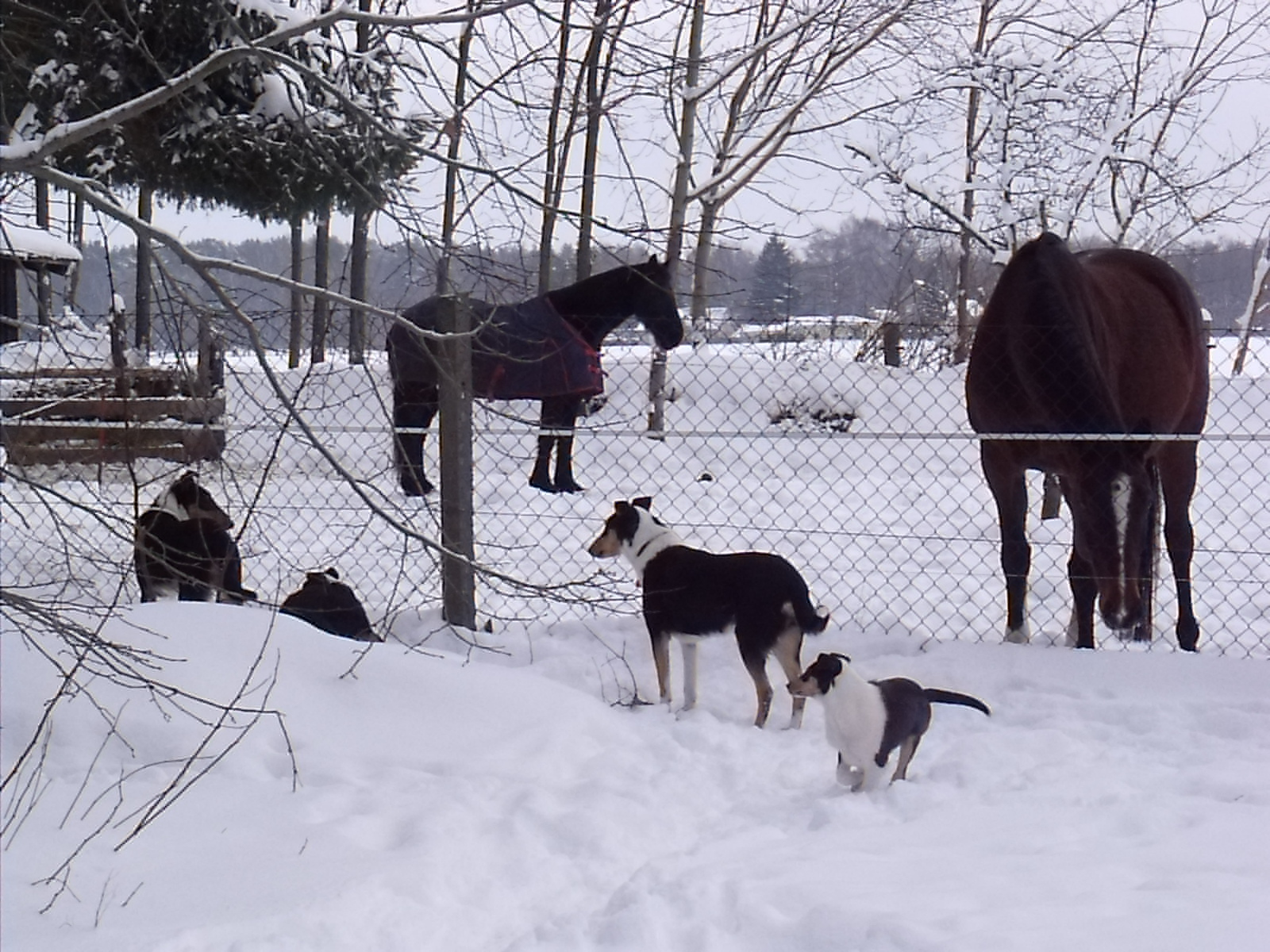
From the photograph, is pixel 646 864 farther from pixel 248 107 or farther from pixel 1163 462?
pixel 248 107

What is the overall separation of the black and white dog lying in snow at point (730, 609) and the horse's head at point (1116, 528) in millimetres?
1226

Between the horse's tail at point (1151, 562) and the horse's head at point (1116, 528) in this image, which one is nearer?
the horse's head at point (1116, 528)

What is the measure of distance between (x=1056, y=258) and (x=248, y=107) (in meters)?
4.62

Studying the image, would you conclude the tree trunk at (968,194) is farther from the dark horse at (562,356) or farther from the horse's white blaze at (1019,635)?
the horse's white blaze at (1019,635)

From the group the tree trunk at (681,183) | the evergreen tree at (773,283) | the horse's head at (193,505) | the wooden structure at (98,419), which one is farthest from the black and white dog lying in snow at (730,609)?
the tree trunk at (681,183)

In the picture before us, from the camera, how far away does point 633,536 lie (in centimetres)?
454

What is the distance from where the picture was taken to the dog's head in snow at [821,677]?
349 cm

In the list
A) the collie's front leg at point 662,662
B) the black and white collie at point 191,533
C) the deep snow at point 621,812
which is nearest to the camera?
the deep snow at point 621,812

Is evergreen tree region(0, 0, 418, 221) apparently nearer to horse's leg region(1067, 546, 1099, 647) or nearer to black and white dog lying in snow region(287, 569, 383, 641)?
black and white dog lying in snow region(287, 569, 383, 641)

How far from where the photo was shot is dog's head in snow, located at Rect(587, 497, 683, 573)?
14.8 ft

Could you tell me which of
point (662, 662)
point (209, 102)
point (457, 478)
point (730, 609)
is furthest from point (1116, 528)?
point (209, 102)

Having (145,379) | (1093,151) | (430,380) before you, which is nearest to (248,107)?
(430,380)

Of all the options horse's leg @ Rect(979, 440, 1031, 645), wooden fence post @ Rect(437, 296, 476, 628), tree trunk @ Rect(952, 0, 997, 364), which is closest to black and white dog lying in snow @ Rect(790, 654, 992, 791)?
horse's leg @ Rect(979, 440, 1031, 645)

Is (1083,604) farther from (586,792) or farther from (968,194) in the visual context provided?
(968,194)
